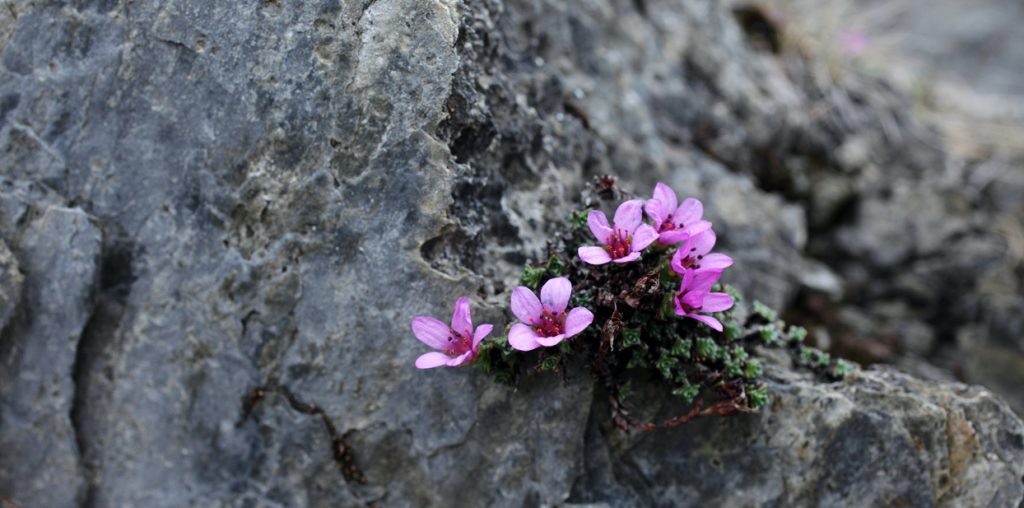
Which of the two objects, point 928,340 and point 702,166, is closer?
point 702,166

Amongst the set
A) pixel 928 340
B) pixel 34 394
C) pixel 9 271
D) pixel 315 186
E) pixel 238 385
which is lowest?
pixel 928 340

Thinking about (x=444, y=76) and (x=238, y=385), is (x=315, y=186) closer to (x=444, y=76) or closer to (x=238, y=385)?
(x=444, y=76)

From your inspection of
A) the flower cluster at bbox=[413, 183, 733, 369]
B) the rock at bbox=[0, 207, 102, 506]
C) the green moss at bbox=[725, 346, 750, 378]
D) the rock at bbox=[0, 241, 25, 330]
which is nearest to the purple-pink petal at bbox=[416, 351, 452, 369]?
the flower cluster at bbox=[413, 183, 733, 369]

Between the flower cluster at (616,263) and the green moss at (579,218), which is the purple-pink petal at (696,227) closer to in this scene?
the flower cluster at (616,263)

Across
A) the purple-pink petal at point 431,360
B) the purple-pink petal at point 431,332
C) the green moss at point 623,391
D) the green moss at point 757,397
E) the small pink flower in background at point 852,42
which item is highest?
the purple-pink petal at point 431,360

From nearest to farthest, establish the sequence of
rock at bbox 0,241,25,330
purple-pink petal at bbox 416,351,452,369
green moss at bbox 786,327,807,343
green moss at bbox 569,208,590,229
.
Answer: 1. purple-pink petal at bbox 416,351,452,369
2. green moss at bbox 569,208,590,229
3. rock at bbox 0,241,25,330
4. green moss at bbox 786,327,807,343

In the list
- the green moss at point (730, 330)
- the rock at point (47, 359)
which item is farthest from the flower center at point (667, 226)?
the rock at point (47, 359)

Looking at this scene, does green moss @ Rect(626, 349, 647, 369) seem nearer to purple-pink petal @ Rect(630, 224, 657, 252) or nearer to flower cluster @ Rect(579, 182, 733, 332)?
flower cluster @ Rect(579, 182, 733, 332)

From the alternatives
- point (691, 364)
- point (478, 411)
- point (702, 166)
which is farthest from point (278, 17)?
point (702, 166)
